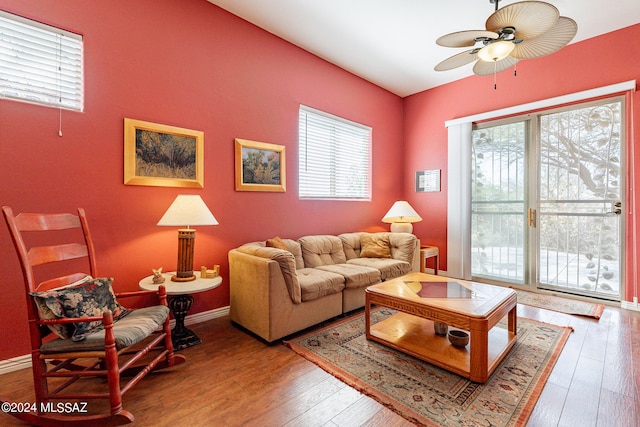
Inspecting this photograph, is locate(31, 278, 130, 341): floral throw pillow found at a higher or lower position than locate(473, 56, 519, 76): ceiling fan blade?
lower

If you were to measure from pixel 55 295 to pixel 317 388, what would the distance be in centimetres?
160

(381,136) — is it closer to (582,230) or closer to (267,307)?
(582,230)

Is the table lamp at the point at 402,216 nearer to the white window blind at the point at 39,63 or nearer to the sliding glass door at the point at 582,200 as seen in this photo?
the sliding glass door at the point at 582,200

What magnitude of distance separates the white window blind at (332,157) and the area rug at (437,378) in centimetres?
208

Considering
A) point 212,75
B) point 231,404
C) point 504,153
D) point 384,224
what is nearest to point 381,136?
point 384,224

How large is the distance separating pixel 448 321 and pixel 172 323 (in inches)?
→ 96.5

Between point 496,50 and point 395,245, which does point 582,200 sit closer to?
point 395,245

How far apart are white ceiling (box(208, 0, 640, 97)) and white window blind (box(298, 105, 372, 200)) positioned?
0.88 m

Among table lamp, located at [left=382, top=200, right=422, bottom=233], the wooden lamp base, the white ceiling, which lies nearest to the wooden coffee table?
the wooden lamp base

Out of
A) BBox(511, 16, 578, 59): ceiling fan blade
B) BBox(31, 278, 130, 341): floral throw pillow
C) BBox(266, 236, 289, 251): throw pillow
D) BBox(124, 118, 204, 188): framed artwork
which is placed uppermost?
BBox(511, 16, 578, 59): ceiling fan blade

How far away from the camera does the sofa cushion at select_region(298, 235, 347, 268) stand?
350 cm

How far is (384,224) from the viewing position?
17.0 ft

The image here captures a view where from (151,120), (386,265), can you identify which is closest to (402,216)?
(386,265)

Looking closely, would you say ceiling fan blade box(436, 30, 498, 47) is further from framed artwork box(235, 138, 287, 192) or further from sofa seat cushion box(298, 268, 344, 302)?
sofa seat cushion box(298, 268, 344, 302)
